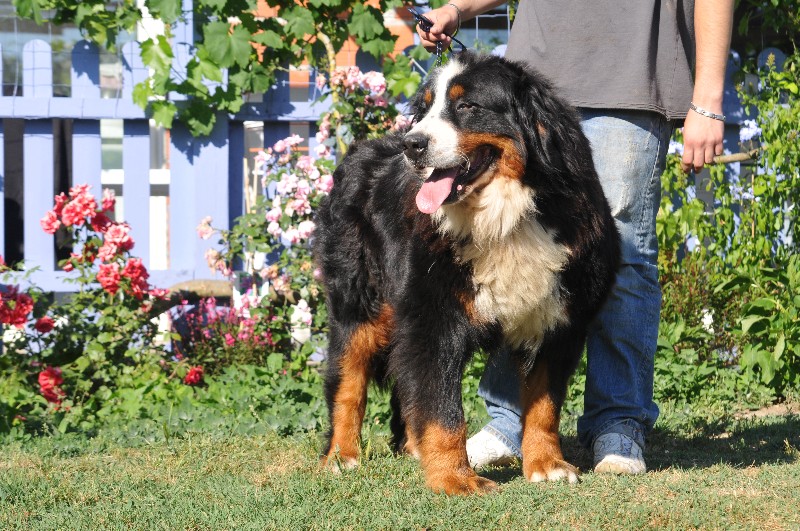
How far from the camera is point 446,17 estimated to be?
3.62 m

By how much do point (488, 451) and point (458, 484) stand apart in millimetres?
617

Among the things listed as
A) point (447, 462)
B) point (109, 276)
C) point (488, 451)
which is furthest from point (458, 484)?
point (109, 276)

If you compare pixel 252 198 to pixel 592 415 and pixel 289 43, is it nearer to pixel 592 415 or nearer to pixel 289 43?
pixel 289 43

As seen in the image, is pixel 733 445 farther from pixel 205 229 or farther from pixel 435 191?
pixel 205 229

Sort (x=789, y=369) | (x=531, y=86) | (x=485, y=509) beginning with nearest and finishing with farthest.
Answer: (x=485, y=509) < (x=531, y=86) < (x=789, y=369)

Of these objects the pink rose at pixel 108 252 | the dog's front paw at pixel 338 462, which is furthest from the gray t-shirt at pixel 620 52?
the pink rose at pixel 108 252

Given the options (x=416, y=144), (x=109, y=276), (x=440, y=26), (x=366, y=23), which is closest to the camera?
(x=416, y=144)

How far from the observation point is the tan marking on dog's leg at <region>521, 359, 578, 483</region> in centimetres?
324

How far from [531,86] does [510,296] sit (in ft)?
2.25

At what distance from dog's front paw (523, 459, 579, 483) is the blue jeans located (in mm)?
400

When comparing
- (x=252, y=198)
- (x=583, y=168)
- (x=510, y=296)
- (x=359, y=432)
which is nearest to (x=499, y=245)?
(x=510, y=296)

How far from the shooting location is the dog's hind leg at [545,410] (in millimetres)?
3260

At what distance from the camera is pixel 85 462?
12.6 feet

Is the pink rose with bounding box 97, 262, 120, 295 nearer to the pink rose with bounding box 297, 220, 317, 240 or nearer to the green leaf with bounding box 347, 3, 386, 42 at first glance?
the pink rose with bounding box 297, 220, 317, 240
